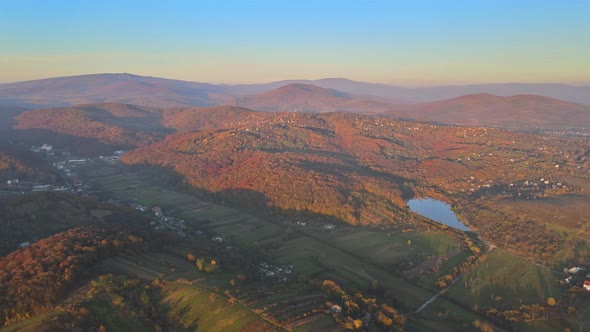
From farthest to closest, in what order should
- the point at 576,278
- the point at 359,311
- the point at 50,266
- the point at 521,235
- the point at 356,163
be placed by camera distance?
the point at 356,163 < the point at 521,235 < the point at 576,278 < the point at 50,266 < the point at 359,311

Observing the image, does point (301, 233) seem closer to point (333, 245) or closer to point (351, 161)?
point (333, 245)

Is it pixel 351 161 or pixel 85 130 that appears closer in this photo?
pixel 351 161

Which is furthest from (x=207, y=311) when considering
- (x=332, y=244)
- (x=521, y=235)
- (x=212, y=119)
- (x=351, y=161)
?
(x=212, y=119)

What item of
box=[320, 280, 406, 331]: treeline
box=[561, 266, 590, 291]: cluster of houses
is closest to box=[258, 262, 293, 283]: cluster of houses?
box=[320, 280, 406, 331]: treeline

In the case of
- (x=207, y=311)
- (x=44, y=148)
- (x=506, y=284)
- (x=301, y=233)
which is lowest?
(x=506, y=284)

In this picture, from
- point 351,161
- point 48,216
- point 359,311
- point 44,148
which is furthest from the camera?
point 44,148
